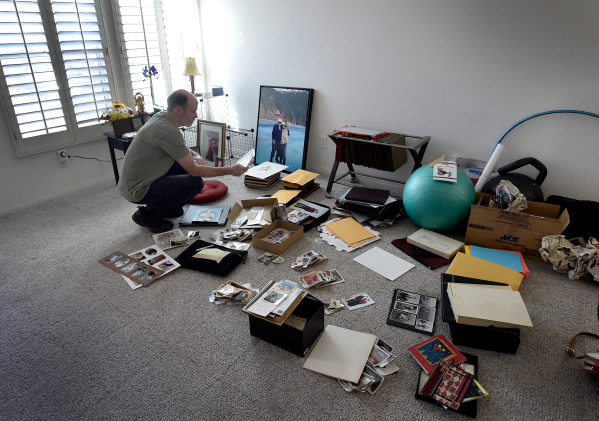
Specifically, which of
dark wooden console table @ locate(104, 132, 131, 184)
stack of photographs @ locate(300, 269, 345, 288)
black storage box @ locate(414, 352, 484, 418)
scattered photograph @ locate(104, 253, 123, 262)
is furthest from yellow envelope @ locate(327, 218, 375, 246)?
dark wooden console table @ locate(104, 132, 131, 184)

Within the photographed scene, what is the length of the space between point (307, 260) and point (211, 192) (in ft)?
4.48

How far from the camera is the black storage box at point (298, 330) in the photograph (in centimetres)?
164

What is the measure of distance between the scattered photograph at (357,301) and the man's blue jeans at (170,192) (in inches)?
62.1

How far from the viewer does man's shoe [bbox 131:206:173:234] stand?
2764mm

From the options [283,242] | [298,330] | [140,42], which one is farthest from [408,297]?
[140,42]

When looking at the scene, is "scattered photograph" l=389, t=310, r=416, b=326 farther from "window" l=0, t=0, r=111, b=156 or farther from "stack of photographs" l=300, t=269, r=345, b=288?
"window" l=0, t=0, r=111, b=156

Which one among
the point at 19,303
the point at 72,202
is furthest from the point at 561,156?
the point at 72,202

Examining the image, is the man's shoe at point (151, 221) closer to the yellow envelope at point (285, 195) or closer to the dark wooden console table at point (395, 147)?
the yellow envelope at point (285, 195)

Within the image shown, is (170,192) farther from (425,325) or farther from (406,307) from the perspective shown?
(425,325)

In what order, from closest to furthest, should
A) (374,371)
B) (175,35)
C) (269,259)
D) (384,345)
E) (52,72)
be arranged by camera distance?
1. (374,371)
2. (384,345)
3. (269,259)
4. (52,72)
5. (175,35)

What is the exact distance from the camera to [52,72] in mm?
3059

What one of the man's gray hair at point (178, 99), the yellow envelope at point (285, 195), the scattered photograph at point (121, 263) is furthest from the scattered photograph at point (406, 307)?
the man's gray hair at point (178, 99)

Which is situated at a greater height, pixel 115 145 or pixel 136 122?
pixel 136 122

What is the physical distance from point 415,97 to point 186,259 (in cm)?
232
